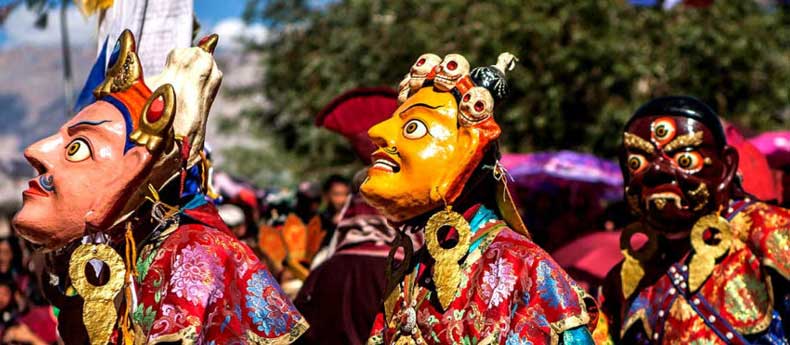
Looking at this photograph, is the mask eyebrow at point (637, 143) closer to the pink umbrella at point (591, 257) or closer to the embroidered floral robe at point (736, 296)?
the embroidered floral robe at point (736, 296)

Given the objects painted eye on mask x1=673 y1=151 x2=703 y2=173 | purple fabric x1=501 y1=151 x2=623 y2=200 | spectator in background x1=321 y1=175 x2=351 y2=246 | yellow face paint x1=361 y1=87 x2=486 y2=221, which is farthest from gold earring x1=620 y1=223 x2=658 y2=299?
purple fabric x1=501 y1=151 x2=623 y2=200

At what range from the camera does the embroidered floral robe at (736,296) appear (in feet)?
13.8

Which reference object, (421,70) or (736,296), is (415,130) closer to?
(421,70)

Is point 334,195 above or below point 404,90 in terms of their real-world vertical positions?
below

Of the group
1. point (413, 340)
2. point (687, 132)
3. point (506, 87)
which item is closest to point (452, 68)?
point (506, 87)

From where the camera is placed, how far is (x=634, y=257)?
4559 mm

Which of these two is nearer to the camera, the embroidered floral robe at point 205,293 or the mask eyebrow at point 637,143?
the embroidered floral robe at point 205,293

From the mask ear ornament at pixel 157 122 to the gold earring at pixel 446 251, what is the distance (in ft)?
2.92

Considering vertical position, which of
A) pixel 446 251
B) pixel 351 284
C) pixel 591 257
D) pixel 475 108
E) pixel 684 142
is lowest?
pixel 591 257

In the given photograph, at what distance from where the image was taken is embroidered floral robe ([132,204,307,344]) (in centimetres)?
333

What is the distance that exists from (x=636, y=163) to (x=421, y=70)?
1.15 metres

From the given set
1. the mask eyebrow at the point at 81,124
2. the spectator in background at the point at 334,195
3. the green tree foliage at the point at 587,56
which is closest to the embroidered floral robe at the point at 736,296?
the mask eyebrow at the point at 81,124

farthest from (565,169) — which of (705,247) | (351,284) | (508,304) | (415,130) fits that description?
(508,304)

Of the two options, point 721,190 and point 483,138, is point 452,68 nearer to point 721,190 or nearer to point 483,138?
point 483,138
